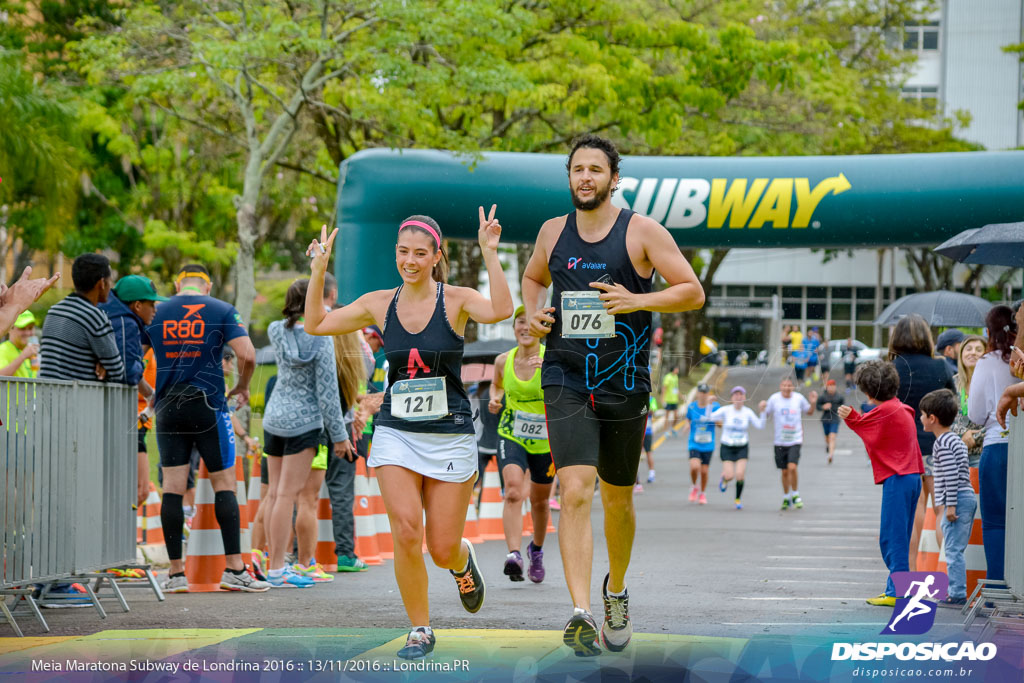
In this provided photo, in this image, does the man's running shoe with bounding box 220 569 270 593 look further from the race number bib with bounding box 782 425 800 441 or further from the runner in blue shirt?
the runner in blue shirt

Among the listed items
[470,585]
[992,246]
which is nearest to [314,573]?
[470,585]

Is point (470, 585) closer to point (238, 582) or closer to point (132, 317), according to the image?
point (238, 582)

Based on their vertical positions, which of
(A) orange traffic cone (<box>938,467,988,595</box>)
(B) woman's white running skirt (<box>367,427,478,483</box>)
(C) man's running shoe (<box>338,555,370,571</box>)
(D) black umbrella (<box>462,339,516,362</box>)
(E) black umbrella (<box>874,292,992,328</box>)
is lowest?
(C) man's running shoe (<box>338,555,370,571</box>)

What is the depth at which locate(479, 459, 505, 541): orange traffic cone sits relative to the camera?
12125 mm

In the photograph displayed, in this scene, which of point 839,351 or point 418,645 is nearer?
point 418,645

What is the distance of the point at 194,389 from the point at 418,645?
334 centimetres

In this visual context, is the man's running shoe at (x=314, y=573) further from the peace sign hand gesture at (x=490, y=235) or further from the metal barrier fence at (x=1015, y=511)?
the metal barrier fence at (x=1015, y=511)

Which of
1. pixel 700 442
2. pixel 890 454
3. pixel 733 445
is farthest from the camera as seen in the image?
pixel 700 442

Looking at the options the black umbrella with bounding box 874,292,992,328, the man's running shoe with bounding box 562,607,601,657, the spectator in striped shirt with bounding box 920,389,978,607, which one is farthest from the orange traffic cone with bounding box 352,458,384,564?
the man's running shoe with bounding box 562,607,601,657

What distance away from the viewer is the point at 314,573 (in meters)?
8.98

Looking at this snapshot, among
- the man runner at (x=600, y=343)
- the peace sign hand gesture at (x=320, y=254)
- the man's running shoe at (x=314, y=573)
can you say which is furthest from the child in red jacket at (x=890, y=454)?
the man's running shoe at (x=314, y=573)

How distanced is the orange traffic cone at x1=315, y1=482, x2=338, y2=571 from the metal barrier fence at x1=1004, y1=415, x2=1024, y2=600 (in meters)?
5.14

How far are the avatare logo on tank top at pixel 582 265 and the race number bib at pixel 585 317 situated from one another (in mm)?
128

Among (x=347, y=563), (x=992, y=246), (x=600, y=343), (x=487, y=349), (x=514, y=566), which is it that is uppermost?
(x=992, y=246)
